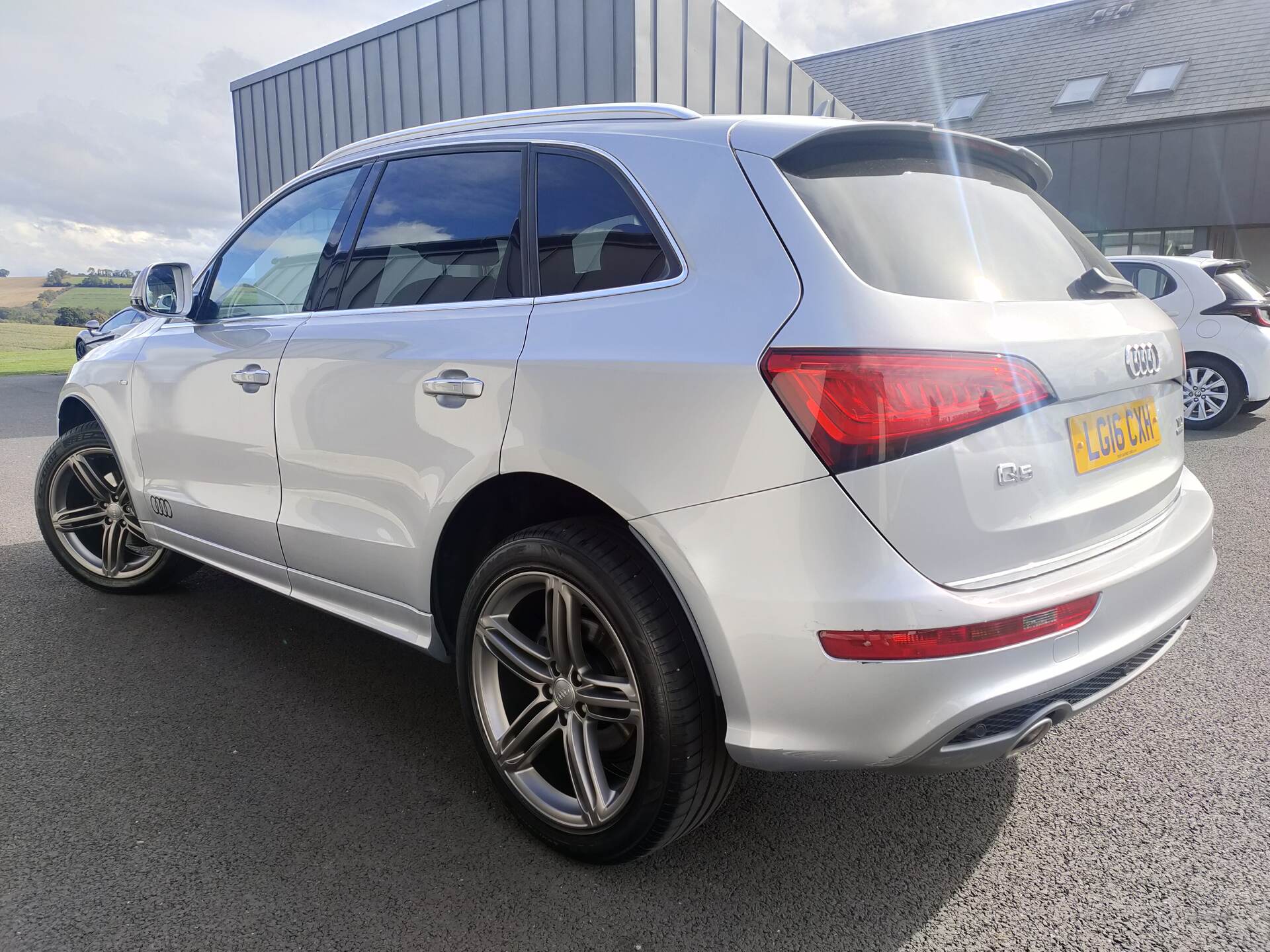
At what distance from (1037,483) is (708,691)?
77cm

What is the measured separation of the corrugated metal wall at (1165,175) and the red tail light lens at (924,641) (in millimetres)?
21683

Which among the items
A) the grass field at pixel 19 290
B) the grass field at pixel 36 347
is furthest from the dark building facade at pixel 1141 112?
the grass field at pixel 19 290

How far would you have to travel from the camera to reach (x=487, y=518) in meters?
2.37

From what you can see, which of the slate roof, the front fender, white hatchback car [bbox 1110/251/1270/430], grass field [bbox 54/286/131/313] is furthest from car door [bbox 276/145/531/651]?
the slate roof

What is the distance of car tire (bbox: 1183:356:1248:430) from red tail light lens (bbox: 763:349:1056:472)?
7.77 m

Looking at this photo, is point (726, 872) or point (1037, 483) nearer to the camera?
point (1037, 483)

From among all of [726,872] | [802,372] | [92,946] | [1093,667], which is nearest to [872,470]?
[802,372]

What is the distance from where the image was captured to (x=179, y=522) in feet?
11.2

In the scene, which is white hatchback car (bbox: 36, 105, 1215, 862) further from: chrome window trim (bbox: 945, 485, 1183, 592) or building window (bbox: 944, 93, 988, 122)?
building window (bbox: 944, 93, 988, 122)

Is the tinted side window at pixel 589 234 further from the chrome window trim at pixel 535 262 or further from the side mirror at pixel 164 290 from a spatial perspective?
the side mirror at pixel 164 290

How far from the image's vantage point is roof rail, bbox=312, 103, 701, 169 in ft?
7.14

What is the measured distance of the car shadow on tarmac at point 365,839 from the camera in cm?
192

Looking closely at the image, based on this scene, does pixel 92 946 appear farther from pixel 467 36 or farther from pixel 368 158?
pixel 467 36

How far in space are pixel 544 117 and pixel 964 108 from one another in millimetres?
24099
